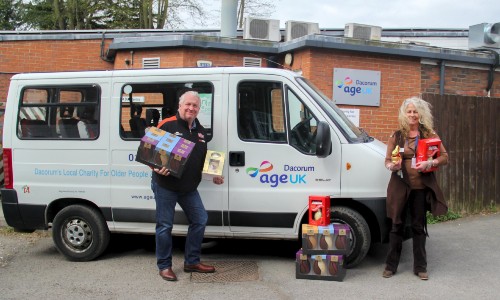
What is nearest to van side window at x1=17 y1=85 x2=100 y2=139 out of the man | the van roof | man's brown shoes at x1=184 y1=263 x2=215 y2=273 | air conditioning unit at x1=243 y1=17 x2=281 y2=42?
the van roof

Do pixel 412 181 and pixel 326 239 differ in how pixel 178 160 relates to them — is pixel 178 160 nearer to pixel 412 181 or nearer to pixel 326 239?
pixel 326 239

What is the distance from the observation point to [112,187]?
5684 millimetres

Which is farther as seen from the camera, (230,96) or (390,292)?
(230,96)

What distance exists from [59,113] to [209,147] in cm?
185

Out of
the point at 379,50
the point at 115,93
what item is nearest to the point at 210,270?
the point at 115,93

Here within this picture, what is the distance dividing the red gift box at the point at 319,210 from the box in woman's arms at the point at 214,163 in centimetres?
Answer: 98

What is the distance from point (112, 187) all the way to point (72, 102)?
1089 mm

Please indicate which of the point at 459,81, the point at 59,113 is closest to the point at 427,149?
the point at 59,113

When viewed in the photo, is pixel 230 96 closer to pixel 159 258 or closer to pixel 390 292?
pixel 159 258

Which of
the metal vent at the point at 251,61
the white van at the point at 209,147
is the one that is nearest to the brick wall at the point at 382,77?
the metal vent at the point at 251,61

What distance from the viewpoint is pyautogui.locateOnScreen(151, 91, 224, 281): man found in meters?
5.03

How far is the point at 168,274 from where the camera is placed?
5.18 m

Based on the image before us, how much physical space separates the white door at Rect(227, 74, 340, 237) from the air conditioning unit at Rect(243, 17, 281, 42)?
4822mm

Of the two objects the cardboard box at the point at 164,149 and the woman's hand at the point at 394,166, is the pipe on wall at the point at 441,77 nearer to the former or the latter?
the woman's hand at the point at 394,166
